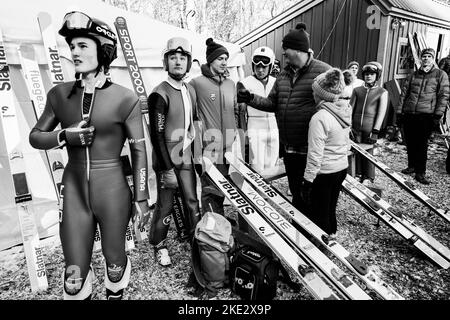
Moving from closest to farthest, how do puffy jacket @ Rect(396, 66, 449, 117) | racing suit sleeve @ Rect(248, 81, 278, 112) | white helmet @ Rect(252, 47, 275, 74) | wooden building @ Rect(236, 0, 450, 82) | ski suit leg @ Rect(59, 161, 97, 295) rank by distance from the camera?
1. ski suit leg @ Rect(59, 161, 97, 295)
2. racing suit sleeve @ Rect(248, 81, 278, 112)
3. white helmet @ Rect(252, 47, 275, 74)
4. puffy jacket @ Rect(396, 66, 449, 117)
5. wooden building @ Rect(236, 0, 450, 82)

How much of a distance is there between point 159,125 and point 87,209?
1.17m

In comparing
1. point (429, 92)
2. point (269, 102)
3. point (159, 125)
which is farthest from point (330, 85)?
point (429, 92)

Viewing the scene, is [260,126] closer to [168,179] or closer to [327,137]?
[327,137]

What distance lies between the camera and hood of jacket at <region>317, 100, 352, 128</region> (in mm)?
2727

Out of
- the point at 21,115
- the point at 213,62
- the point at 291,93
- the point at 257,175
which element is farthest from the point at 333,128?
the point at 21,115

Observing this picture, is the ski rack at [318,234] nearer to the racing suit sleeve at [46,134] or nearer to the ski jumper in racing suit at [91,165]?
the ski jumper in racing suit at [91,165]

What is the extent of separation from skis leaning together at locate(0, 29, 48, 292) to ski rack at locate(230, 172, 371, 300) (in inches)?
90.5

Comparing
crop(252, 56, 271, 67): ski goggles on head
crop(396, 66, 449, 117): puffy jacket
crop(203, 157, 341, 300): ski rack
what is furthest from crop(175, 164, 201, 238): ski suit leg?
crop(396, 66, 449, 117): puffy jacket

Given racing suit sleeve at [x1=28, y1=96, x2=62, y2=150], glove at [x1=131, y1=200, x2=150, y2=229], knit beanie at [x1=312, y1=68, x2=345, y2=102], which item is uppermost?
knit beanie at [x1=312, y1=68, x2=345, y2=102]

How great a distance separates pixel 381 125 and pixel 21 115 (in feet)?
18.5

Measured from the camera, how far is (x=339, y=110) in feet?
9.01

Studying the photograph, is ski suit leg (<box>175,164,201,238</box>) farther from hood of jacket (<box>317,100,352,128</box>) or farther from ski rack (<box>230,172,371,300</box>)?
hood of jacket (<box>317,100,352,128</box>)

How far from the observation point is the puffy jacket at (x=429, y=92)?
546cm
